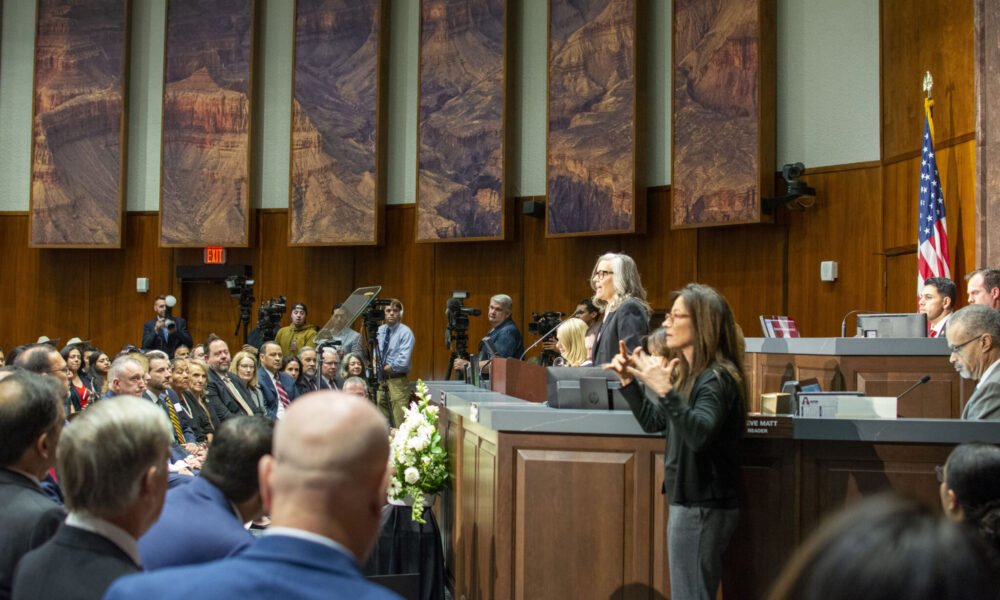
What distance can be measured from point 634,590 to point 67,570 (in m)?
2.18

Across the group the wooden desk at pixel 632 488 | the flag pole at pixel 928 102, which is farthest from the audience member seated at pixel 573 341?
the flag pole at pixel 928 102

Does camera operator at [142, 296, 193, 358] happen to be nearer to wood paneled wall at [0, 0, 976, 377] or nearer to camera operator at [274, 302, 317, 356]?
camera operator at [274, 302, 317, 356]

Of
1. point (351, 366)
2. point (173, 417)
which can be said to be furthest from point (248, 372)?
point (173, 417)

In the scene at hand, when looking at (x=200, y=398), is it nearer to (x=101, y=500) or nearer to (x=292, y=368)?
(x=292, y=368)

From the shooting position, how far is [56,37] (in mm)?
12234

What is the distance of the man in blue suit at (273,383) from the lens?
8234 mm

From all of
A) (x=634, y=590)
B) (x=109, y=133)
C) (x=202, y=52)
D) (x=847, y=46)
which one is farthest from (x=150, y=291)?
(x=634, y=590)

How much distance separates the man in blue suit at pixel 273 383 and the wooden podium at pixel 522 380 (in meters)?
3.85

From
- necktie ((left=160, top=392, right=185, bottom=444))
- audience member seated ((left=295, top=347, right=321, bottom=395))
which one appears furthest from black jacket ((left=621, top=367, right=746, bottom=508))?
audience member seated ((left=295, top=347, right=321, bottom=395))

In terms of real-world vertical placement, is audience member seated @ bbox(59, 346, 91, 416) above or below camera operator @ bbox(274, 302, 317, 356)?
below

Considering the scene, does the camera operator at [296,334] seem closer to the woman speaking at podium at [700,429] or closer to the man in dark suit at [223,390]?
the man in dark suit at [223,390]

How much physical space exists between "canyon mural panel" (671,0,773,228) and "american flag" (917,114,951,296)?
5.48 ft

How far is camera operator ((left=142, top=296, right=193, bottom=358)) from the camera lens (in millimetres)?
10477

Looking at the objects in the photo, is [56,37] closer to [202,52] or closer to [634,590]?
[202,52]
